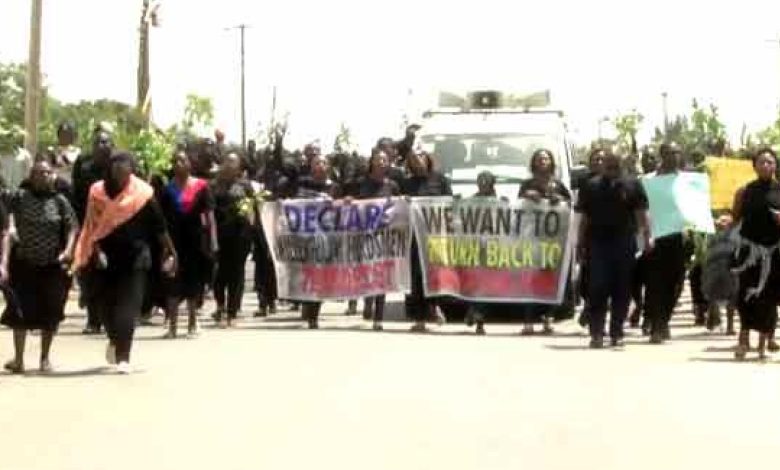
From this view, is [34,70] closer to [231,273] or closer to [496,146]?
[496,146]

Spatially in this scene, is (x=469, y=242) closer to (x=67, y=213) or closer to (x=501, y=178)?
(x=501, y=178)

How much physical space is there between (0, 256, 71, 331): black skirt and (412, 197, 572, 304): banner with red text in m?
5.89

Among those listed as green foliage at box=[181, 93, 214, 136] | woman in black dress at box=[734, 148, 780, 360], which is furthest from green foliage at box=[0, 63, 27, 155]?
woman in black dress at box=[734, 148, 780, 360]

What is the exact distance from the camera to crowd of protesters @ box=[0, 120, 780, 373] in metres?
14.3

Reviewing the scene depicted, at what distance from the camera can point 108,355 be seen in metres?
14.7

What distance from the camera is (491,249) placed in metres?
19.6

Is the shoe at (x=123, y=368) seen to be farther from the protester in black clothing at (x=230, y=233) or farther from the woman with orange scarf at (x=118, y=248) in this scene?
the protester in black clothing at (x=230, y=233)

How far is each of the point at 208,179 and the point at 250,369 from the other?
578 centimetres

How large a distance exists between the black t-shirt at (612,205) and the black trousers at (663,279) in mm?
1264

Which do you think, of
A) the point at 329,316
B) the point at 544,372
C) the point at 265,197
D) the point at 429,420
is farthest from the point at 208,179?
the point at 429,420

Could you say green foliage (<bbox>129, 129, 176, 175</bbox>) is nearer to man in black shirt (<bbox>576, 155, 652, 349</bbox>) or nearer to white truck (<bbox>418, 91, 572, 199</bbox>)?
white truck (<bbox>418, 91, 572, 199</bbox>)

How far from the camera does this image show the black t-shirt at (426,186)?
779 inches

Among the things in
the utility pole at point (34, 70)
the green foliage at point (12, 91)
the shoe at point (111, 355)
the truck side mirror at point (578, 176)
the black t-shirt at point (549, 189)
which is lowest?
the shoe at point (111, 355)

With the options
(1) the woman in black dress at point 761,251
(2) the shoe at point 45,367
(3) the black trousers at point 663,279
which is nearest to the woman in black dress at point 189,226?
(2) the shoe at point 45,367
